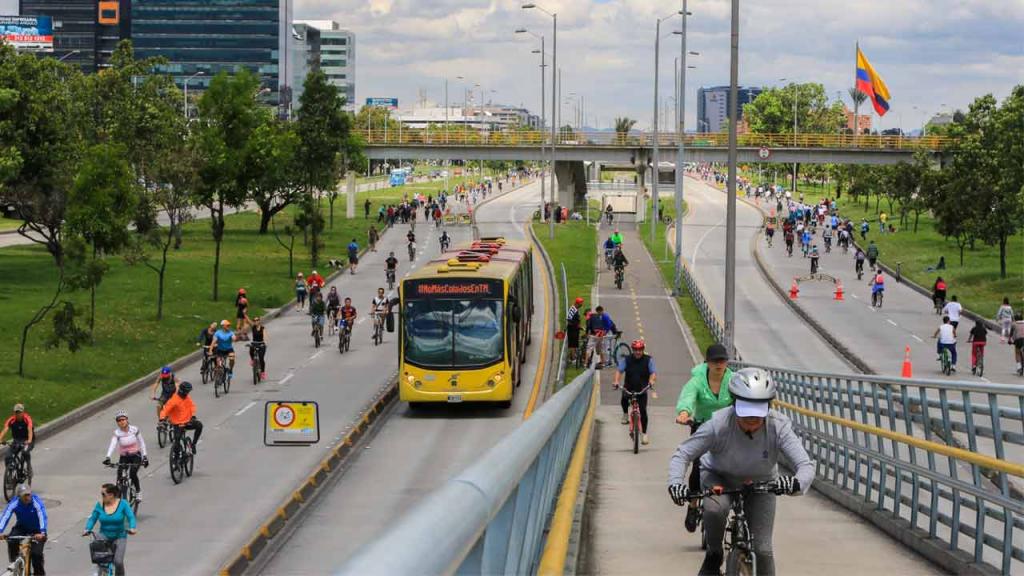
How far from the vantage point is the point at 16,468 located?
23.3 metres

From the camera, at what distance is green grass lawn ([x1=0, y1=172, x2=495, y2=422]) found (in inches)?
1373

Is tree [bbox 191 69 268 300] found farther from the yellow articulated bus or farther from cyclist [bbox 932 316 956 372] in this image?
cyclist [bbox 932 316 956 372]

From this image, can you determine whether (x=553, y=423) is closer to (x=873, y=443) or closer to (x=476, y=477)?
(x=476, y=477)

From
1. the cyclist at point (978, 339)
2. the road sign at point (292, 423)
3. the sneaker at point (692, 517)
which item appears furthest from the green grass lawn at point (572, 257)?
the sneaker at point (692, 517)

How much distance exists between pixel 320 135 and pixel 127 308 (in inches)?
1238

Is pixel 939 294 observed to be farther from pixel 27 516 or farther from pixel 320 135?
pixel 27 516

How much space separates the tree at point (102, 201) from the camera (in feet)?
136

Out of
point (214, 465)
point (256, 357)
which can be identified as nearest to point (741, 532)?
point (214, 465)

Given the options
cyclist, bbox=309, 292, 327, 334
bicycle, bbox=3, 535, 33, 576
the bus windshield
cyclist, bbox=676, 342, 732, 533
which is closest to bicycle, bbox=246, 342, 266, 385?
cyclist, bbox=309, 292, 327, 334

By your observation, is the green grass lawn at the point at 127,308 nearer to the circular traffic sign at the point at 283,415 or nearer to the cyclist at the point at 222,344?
the cyclist at the point at 222,344

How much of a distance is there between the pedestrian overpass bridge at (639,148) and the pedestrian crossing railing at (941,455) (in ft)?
248

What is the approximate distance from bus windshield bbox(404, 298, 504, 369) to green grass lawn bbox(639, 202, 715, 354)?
37.9ft

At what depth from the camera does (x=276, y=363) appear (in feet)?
141

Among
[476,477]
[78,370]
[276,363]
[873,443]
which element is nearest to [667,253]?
[276,363]
